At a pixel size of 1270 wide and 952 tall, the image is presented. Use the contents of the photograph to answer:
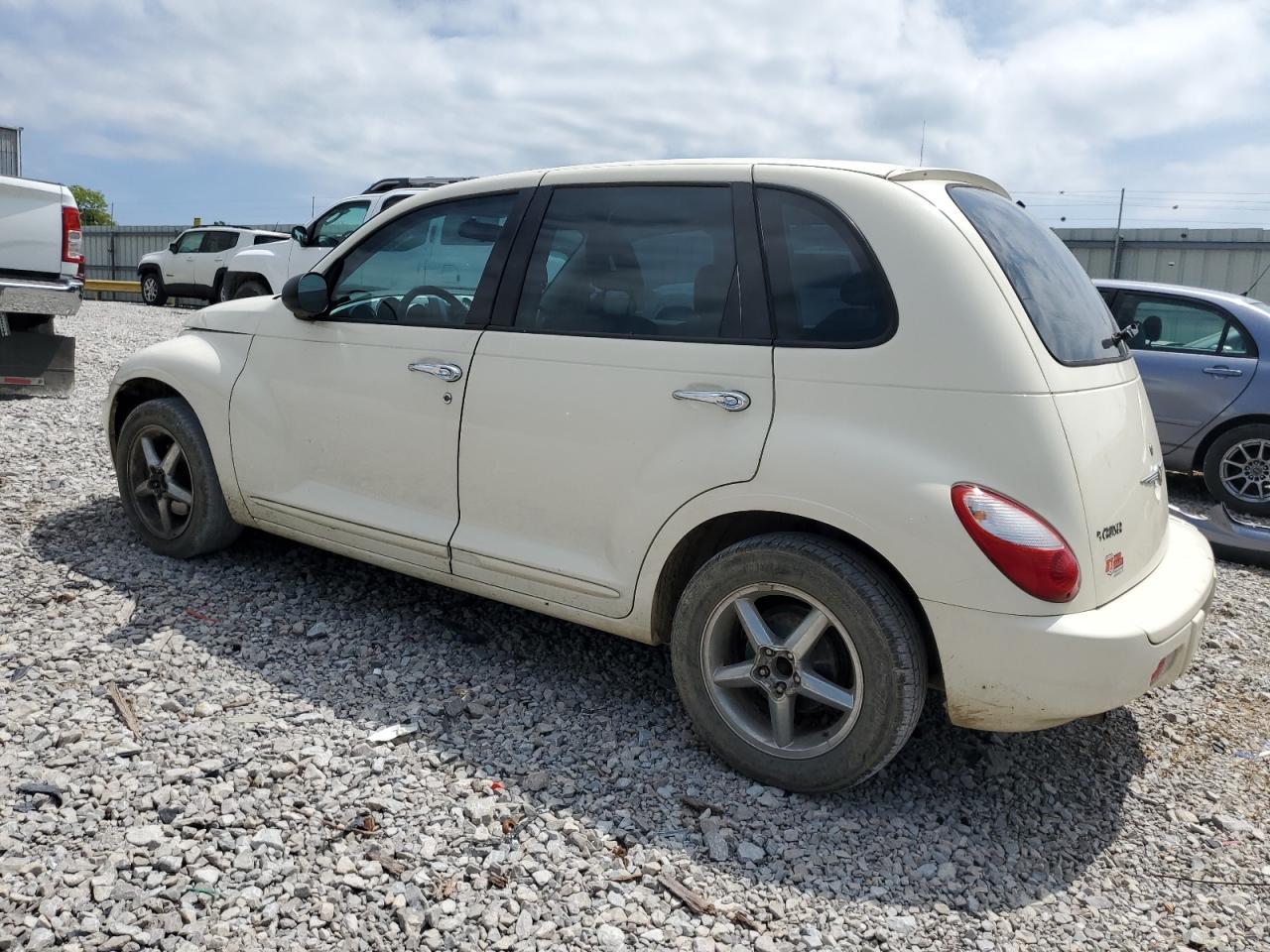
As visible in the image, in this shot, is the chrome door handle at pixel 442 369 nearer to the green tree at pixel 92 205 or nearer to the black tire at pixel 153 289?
the black tire at pixel 153 289

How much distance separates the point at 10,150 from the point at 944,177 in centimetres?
1940

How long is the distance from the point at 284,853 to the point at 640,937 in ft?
3.26

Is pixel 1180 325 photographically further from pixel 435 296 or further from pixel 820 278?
pixel 435 296

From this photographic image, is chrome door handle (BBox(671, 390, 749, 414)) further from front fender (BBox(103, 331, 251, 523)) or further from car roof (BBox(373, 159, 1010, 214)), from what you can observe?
front fender (BBox(103, 331, 251, 523))

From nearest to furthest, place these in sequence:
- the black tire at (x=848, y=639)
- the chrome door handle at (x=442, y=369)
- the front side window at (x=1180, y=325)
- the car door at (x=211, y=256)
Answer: the black tire at (x=848, y=639)
the chrome door handle at (x=442, y=369)
the front side window at (x=1180, y=325)
the car door at (x=211, y=256)

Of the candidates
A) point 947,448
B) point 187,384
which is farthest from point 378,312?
point 947,448

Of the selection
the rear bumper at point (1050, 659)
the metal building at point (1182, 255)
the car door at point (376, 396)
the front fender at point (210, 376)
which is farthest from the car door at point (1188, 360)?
the metal building at point (1182, 255)

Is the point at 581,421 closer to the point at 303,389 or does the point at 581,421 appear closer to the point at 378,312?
the point at 378,312

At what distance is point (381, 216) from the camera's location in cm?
418

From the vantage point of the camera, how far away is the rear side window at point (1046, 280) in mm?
3041

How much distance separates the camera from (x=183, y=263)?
859 inches

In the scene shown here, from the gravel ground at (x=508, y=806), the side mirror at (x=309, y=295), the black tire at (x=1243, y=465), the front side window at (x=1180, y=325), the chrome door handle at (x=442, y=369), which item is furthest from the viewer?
the front side window at (x=1180, y=325)

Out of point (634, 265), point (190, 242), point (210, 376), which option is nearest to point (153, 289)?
point (190, 242)

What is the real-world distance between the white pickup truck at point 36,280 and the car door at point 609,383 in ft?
20.5
